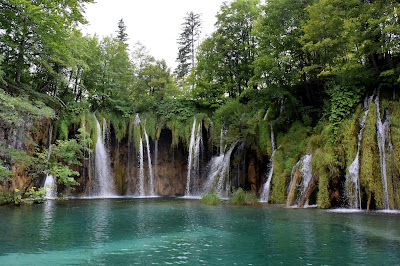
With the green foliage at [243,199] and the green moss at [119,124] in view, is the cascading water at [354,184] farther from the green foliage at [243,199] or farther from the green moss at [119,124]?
the green moss at [119,124]

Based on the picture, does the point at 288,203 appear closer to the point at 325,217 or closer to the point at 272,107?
the point at 325,217

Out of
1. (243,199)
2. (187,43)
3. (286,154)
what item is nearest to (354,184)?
(286,154)

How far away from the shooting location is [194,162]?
24.5m

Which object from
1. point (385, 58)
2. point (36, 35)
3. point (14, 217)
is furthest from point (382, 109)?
point (36, 35)

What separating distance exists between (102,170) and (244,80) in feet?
46.1

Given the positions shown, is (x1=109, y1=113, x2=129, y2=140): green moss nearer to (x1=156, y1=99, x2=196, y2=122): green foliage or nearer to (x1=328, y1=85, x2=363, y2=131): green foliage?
(x1=156, y1=99, x2=196, y2=122): green foliage

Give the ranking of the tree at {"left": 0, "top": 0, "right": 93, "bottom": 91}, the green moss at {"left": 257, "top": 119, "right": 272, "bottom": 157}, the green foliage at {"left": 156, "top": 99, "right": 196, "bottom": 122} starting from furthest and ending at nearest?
1. the green foliage at {"left": 156, "top": 99, "right": 196, "bottom": 122}
2. the green moss at {"left": 257, "top": 119, "right": 272, "bottom": 157}
3. the tree at {"left": 0, "top": 0, "right": 93, "bottom": 91}

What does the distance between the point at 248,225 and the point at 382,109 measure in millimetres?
8388

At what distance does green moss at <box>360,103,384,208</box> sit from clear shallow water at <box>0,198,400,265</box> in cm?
157

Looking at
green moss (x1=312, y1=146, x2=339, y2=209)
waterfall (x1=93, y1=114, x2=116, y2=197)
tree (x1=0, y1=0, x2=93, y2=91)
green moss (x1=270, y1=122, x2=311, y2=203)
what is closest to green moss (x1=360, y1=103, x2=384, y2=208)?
green moss (x1=312, y1=146, x2=339, y2=209)

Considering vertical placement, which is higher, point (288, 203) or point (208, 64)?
point (208, 64)

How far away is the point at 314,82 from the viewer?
1880 cm

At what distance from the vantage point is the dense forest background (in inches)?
540

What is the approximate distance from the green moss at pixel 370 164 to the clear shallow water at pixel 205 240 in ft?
5.15
